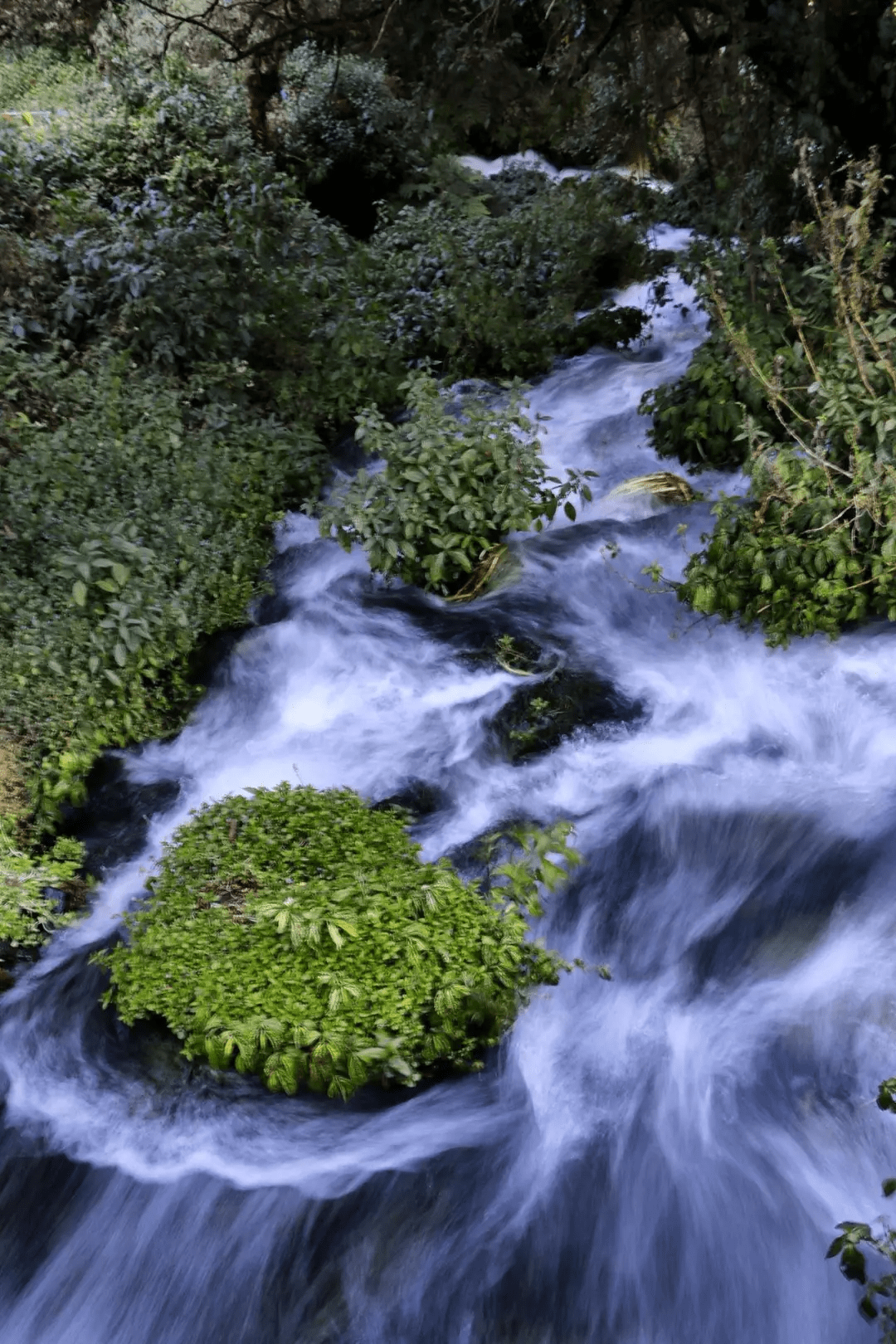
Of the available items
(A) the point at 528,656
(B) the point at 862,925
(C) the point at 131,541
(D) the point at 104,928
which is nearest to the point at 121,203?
(C) the point at 131,541

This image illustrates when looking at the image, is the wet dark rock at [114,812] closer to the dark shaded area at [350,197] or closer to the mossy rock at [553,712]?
the mossy rock at [553,712]

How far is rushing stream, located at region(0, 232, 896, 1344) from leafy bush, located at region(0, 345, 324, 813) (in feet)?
1.67

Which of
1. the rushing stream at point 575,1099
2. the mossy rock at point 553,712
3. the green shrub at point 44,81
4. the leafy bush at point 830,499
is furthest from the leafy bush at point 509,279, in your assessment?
the green shrub at point 44,81

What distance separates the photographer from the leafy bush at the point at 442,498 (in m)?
6.98

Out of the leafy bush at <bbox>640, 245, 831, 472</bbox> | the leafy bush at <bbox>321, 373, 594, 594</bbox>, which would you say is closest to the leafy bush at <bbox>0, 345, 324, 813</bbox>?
the leafy bush at <bbox>321, 373, 594, 594</bbox>

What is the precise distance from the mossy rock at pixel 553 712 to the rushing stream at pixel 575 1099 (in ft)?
0.24

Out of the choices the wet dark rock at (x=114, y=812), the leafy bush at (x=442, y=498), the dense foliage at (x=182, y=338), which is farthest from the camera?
the leafy bush at (x=442, y=498)

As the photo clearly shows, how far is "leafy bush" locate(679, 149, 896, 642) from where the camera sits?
18.9 feet

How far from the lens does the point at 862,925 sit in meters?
4.54

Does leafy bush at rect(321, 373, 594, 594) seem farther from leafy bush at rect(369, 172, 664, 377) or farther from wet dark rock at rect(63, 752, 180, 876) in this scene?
leafy bush at rect(369, 172, 664, 377)

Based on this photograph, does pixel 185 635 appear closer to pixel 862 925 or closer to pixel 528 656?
pixel 528 656

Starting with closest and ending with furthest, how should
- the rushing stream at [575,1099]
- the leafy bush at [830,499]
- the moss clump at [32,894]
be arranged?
the rushing stream at [575,1099] → the moss clump at [32,894] → the leafy bush at [830,499]

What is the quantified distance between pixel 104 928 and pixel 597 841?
242 cm

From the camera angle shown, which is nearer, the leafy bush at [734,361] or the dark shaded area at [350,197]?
the leafy bush at [734,361]
